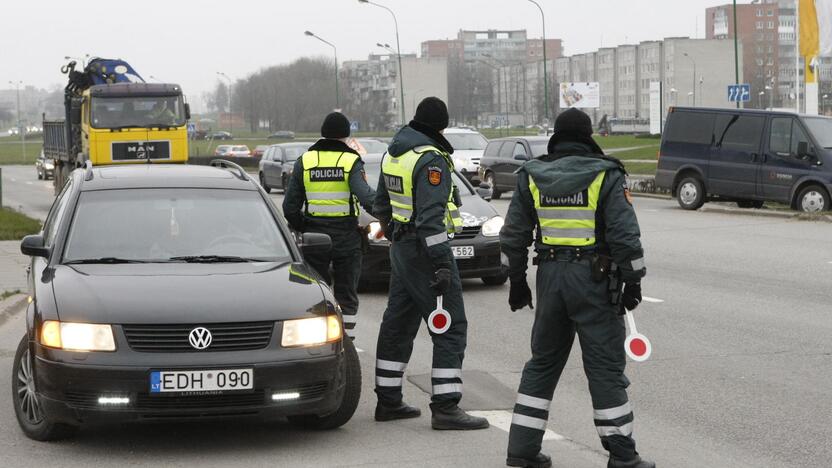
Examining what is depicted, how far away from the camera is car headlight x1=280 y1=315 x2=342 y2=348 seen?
6150 mm

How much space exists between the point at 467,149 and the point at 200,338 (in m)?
30.5

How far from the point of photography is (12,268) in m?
15.2

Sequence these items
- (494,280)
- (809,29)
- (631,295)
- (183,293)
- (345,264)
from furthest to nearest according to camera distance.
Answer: (809,29) → (494,280) → (345,264) → (183,293) → (631,295)

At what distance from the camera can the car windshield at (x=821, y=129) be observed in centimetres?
2255

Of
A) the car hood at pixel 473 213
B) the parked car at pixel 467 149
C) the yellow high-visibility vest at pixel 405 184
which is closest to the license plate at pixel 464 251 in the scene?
the car hood at pixel 473 213

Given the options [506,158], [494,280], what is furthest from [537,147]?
[494,280]

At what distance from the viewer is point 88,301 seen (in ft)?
20.1

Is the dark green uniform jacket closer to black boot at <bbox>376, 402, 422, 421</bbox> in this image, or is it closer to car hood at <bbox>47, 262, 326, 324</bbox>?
car hood at <bbox>47, 262, 326, 324</bbox>

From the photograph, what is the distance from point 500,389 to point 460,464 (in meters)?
2.01

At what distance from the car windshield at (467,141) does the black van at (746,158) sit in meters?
11.0

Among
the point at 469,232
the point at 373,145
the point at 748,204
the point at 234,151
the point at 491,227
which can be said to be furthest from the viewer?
the point at 234,151

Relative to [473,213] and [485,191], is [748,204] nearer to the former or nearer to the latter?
[485,191]

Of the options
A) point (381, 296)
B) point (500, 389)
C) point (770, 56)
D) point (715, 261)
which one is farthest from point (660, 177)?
point (770, 56)

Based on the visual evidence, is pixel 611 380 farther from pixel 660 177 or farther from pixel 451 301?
pixel 660 177
